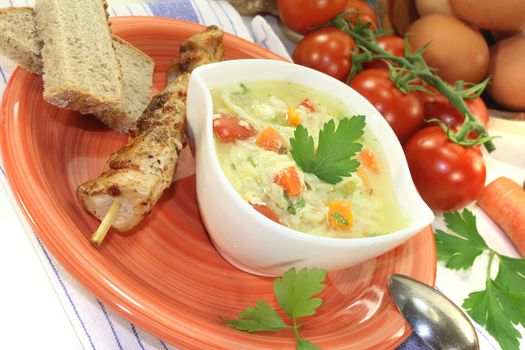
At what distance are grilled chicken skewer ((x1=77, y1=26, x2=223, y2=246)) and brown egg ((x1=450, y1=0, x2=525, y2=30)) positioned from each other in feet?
6.03

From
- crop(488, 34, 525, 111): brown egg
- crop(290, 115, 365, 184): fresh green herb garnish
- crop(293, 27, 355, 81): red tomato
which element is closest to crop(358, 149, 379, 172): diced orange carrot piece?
crop(290, 115, 365, 184): fresh green herb garnish

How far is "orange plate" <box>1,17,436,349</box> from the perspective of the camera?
140 centimetres

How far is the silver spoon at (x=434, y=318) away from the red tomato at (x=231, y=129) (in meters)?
0.75

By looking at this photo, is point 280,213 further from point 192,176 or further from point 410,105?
point 410,105

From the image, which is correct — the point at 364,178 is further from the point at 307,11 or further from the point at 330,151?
the point at 307,11

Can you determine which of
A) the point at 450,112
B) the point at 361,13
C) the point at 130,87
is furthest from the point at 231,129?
the point at 361,13

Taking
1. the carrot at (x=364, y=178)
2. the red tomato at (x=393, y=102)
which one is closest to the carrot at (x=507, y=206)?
the red tomato at (x=393, y=102)

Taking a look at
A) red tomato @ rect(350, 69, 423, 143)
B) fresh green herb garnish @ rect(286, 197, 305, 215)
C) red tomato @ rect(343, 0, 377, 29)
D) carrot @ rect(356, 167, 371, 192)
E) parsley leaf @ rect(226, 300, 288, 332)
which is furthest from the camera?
red tomato @ rect(343, 0, 377, 29)

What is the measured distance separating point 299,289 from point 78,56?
113 centimetres

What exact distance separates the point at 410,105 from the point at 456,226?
26.5 inches

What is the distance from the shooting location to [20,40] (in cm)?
178

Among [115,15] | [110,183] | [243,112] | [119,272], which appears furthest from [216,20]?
[119,272]

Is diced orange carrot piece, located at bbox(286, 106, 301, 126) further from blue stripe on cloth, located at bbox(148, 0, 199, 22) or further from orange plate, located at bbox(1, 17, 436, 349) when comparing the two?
blue stripe on cloth, located at bbox(148, 0, 199, 22)

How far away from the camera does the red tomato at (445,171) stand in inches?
96.3
